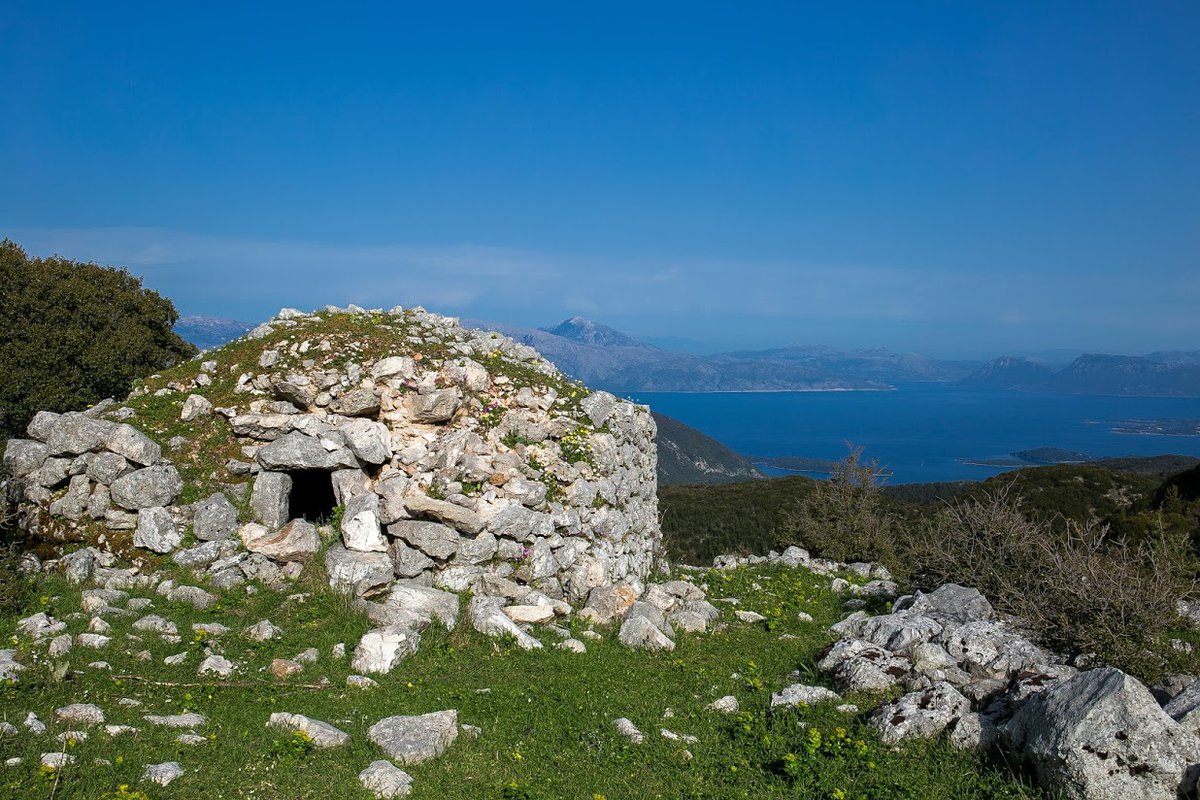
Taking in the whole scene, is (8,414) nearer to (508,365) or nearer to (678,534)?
(508,365)

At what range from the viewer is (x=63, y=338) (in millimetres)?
25172

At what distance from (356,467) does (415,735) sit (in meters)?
8.74

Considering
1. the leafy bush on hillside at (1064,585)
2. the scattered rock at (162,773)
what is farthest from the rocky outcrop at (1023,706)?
the scattered rock at (162,773)

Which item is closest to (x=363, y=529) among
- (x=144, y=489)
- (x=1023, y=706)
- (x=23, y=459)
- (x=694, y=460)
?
(x=144, y=489)

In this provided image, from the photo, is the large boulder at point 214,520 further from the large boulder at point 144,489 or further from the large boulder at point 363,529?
the large boulder at point 363,529

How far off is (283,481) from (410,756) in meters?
9.37

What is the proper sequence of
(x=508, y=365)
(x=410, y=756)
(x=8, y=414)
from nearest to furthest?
(x=410, y=756) → (x=508, y=365) → (x=8, y=414)

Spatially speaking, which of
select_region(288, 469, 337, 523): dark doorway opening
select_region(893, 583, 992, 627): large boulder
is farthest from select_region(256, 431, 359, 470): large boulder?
select_region(893, 583, 992, 627): large boulder

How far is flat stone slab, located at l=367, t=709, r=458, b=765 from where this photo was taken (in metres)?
7.62

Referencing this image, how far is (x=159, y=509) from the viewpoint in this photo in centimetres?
1423

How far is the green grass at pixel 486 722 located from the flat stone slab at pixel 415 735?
0.14 metres

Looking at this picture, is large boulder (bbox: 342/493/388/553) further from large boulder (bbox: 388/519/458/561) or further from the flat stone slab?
the flat stone slab

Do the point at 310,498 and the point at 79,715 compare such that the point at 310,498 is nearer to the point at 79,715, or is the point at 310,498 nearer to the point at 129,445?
the point at 129,445

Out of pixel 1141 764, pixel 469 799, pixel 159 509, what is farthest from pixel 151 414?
pixel 1141 764
